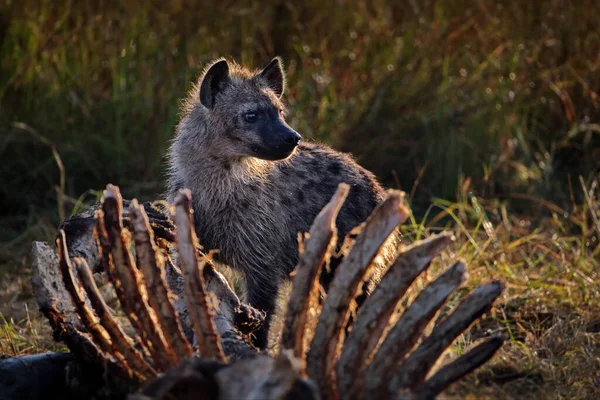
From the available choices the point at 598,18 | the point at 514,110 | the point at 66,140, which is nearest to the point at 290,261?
the point at 66,140

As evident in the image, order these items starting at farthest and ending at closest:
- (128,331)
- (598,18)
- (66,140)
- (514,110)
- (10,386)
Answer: (598,18) < (514,110) < (66,140) < (128,331) < (10,386)

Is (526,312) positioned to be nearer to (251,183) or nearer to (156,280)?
(251,183)

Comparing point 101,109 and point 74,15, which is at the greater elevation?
point 74,15

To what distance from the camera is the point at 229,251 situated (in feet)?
13.2

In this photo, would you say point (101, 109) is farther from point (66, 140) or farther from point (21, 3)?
point (21, 3)

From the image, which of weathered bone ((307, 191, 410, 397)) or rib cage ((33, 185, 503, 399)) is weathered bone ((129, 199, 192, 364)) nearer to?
rib cage ((33, 185, 503, 399))

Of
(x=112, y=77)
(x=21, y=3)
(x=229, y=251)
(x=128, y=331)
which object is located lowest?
(x=128, y=331)

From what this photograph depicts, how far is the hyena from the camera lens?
13.1 feet

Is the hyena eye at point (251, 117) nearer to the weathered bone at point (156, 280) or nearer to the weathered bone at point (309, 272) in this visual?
the weathered bone at point (156, 280)

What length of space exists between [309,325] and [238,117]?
68.7 inches

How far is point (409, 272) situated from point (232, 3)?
4.59m

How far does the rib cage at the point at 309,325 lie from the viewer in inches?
88.6

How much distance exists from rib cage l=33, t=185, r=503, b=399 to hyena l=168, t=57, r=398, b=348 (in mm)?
1441

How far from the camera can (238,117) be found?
4086mm
